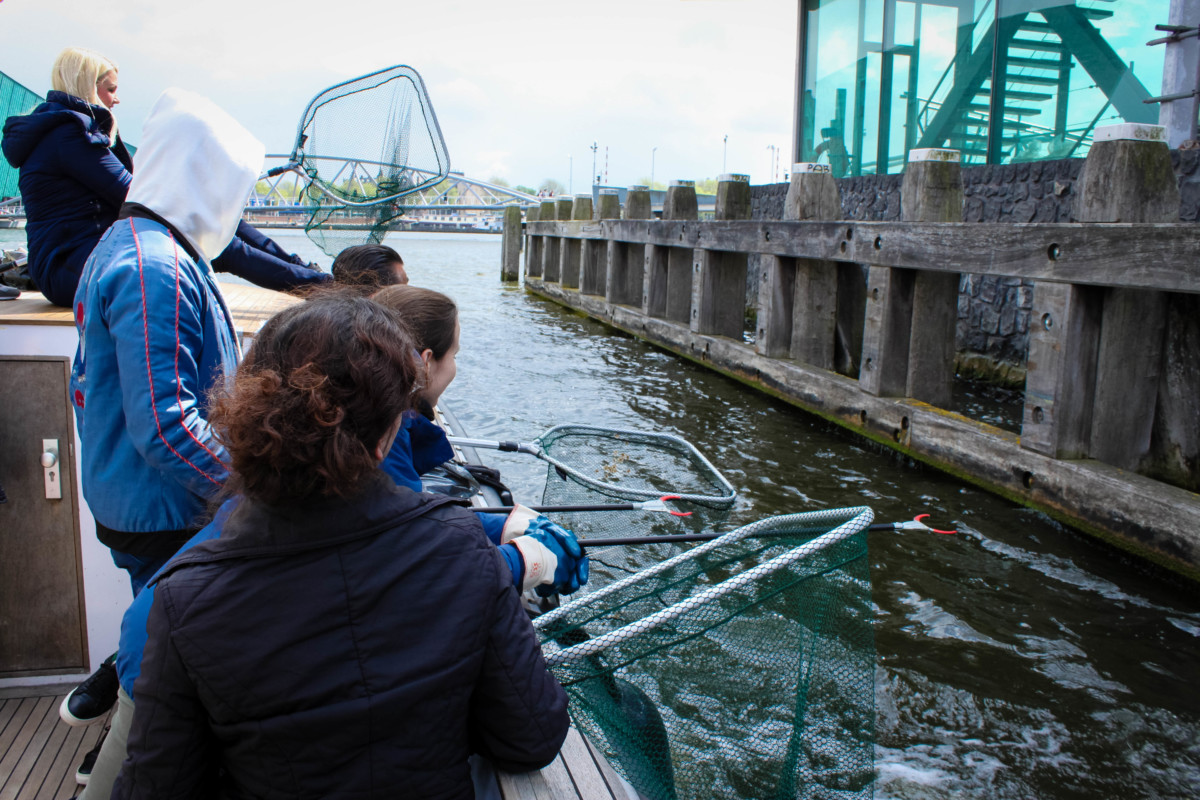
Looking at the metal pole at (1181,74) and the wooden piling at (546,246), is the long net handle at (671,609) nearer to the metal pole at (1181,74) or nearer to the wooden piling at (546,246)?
the metal pole at (1181,74)

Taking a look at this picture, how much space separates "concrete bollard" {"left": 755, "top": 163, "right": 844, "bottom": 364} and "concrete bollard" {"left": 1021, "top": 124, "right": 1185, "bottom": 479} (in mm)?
3093

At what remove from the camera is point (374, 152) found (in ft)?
19.3

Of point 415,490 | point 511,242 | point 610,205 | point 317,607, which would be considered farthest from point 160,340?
point 511,242

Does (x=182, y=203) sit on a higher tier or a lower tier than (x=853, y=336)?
higher

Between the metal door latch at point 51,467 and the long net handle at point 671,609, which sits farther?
the metal door latch at point 51,467

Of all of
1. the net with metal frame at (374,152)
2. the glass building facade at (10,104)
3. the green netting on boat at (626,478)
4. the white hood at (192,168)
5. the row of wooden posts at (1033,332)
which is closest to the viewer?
the white hood at (192,168)

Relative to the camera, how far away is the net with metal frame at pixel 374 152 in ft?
18.5

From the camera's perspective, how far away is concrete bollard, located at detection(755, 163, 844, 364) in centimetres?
830

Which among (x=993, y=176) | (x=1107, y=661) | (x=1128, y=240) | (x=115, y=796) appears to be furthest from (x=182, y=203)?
(x=993, y=176)

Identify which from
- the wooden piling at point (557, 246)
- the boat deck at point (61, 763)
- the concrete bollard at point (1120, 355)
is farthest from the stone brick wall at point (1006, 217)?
the wooden piling at point (557, 246)

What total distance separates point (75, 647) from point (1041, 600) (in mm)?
4031

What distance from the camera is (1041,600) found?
455cm

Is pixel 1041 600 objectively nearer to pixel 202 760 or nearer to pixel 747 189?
pixel 202 760

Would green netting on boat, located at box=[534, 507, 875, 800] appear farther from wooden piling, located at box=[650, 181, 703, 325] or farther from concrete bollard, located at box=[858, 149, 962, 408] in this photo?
wooden piling, located at box=[650, 181, 703, 325]
